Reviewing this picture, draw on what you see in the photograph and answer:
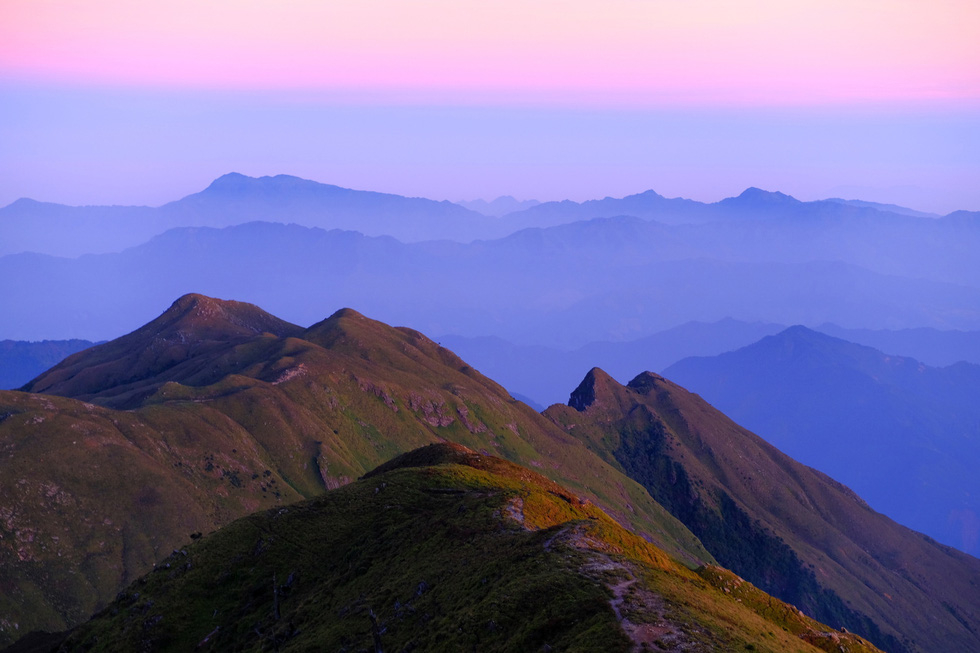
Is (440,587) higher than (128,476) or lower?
higher

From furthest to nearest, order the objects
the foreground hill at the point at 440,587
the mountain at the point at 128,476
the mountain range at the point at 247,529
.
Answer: the mountain at the point at 128,476, the mountain range at the point at 247,529, the foreground hill at the point at 440,587

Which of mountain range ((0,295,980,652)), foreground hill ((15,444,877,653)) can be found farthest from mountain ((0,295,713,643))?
foreground hill ((15,444,877,653))

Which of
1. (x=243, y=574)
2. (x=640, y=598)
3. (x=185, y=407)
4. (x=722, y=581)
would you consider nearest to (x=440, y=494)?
(x=243, y=574)

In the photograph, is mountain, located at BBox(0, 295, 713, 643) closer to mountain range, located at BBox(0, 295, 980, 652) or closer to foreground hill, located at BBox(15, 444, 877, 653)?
mountain range, located at BBox(0, 295, 980, 652)

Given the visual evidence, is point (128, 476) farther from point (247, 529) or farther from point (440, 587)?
point (440, 587)

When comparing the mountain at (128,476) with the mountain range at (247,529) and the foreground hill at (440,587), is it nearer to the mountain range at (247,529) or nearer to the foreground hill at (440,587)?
the mountain range at (247,529)

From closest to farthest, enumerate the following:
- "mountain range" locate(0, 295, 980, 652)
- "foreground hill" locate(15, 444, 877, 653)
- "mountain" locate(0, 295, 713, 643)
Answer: "foreground hill" locate(15, 444, 877, 653) < "mountain range" locate(0, 295, 980, 652) < "mountain" locate(0, 295, 713, 643)

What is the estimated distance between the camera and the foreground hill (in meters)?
44.1

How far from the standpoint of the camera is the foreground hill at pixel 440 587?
1737 inches

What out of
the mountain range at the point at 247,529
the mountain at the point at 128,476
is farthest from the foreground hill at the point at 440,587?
the mountain at the point at 128,476

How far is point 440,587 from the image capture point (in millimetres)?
55156

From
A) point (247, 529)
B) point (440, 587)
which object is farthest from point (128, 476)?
point (440, 587)

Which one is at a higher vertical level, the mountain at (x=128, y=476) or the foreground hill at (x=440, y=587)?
the foreground hill at (x=440, y=587)

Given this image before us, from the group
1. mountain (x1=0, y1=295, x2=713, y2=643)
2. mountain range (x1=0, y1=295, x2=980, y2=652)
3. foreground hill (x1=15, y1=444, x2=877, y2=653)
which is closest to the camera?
foreground hill (x1=15, y1=444, x2=877, y2=653)
